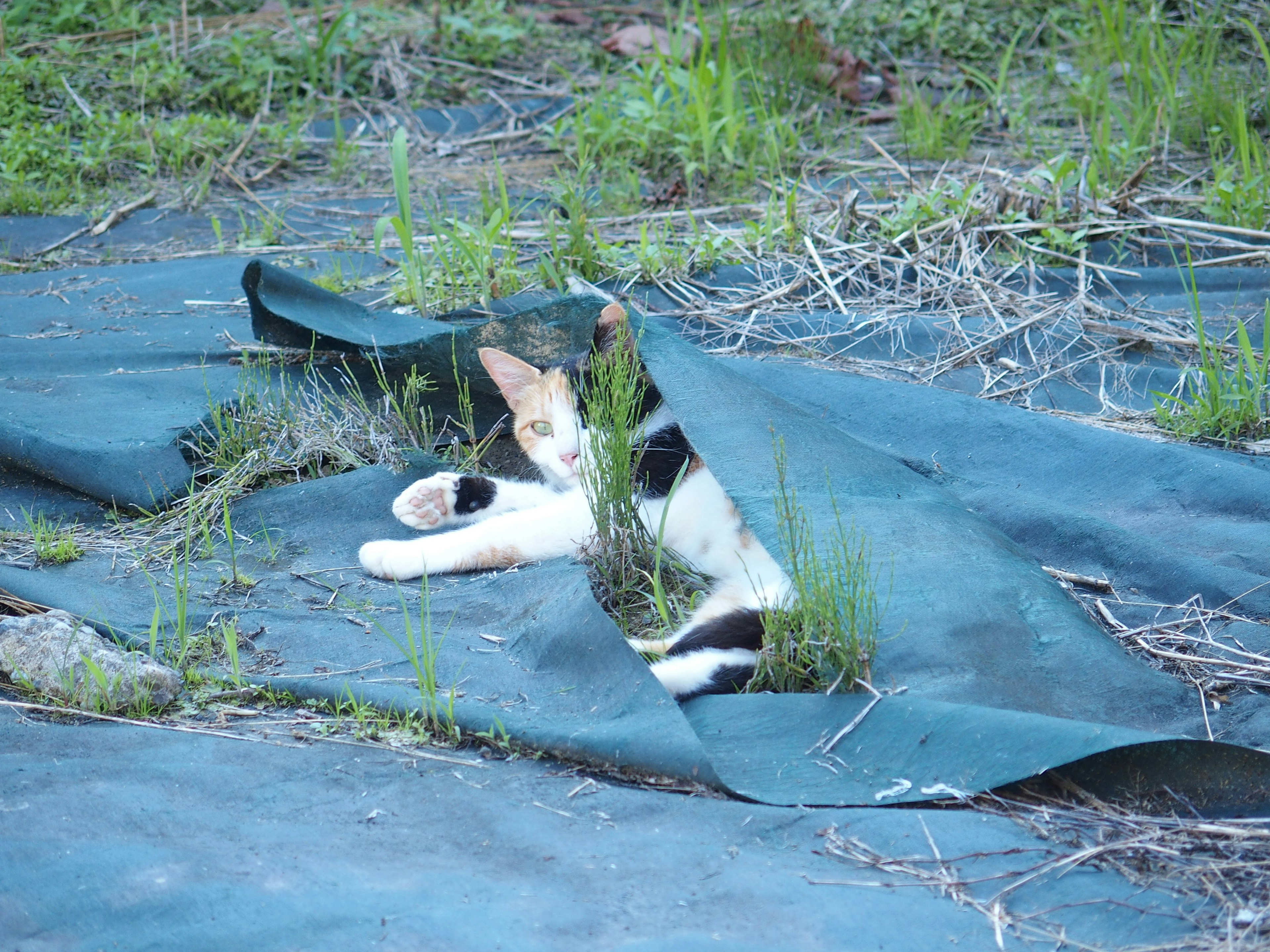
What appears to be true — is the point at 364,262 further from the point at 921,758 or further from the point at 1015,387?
the point at 921,758

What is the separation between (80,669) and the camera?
5.18ft

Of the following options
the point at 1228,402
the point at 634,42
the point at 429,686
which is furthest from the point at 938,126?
the point at 429,686

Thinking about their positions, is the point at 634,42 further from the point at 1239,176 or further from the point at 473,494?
the point at 473,494

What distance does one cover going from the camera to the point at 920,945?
1.06m

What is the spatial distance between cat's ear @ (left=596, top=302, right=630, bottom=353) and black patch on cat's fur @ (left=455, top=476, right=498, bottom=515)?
475 mm

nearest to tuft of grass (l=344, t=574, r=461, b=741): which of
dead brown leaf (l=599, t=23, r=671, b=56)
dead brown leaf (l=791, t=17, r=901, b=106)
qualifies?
dead brown leaf (l=791, t=17, r=901, b=106)

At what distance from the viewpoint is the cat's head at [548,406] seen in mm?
2400

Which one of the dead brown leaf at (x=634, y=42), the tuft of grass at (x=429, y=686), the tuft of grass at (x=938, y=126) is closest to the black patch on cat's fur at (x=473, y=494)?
the tuft of grass at (x=429, y=686)

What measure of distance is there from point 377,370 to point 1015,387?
1838 millimetres

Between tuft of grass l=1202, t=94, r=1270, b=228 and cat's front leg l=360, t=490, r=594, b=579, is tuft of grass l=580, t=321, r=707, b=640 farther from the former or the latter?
tuft of grass l=1202, t=94, r=1270, b=228

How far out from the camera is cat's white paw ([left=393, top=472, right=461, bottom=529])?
2.32 metres

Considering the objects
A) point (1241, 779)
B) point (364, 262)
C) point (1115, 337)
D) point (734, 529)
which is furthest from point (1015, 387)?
point (364, 262)

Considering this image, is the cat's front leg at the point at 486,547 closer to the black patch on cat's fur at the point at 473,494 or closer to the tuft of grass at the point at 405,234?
the black patch on cat's fur at the point at 473,494

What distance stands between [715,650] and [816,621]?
0.24m
